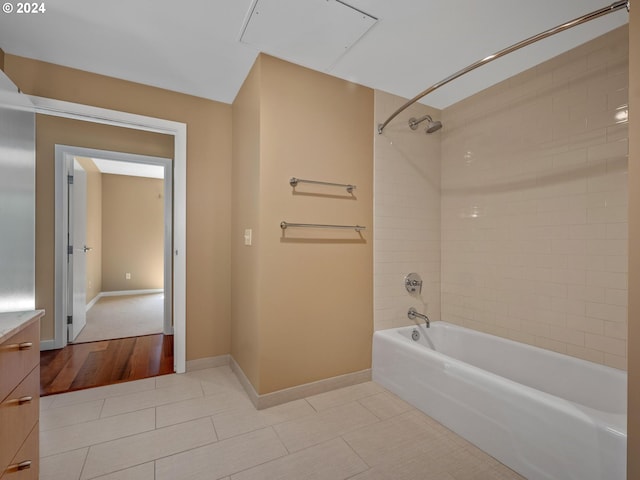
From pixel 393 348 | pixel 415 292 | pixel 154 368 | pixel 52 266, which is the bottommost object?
pixel 154 368

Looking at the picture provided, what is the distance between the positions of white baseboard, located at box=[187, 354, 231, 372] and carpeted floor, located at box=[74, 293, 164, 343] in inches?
55.7

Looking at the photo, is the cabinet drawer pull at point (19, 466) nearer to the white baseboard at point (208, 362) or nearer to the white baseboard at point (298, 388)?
the white baseboard at point (298, 388)

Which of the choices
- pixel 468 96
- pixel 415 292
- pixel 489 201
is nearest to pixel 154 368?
pixel 415 292

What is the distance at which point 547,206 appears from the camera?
2047 mm

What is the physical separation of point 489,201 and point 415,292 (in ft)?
3.20

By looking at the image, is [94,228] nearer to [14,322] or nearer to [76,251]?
[76,251]

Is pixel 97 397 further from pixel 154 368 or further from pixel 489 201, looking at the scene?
pixel 489 201

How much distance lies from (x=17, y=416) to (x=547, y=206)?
297 centimetres

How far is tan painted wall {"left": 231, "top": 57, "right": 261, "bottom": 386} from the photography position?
6.70 ft

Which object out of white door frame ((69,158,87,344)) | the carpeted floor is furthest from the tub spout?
white door frame ((69,158,87,344))

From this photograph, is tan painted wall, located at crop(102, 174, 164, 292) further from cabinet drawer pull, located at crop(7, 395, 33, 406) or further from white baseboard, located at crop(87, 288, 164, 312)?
cabinet drawer pull, located at crop(7, 395, 33, 406)

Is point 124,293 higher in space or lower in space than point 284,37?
lower

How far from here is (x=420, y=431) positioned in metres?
1.73
